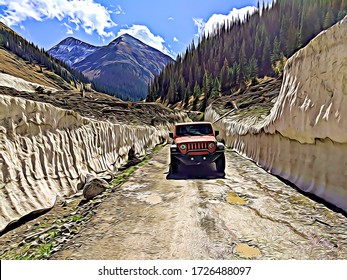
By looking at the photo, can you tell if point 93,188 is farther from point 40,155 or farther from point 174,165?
point 174,165

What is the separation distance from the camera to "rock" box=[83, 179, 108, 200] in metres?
7.97

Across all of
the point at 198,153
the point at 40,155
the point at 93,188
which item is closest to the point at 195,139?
the point at 198,153

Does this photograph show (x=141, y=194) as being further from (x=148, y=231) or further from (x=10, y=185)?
(x=10, y=185)

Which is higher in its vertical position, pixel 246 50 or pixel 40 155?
pixel 246 50

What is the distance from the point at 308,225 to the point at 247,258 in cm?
197

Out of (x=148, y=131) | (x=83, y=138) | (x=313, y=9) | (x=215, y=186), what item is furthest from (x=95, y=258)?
(x=313, y=9)

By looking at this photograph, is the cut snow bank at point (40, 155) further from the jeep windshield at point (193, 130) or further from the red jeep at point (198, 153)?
the jeep windshield at point (193, 130)

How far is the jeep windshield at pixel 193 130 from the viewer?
11.4 metres

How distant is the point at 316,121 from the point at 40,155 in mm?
7760

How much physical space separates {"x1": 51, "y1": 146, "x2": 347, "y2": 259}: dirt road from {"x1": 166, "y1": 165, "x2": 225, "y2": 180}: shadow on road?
4.40 ft

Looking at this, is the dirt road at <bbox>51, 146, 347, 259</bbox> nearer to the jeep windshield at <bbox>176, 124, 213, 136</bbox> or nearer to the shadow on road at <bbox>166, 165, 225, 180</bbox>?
the shadow on road at <bbox>166, 165, 225, 180</bbox>

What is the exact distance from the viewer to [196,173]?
1055 cm

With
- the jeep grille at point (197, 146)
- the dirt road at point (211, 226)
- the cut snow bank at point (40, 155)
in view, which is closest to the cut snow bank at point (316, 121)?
the dirt road at point (211, 226)

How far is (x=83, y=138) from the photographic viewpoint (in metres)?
10.5
